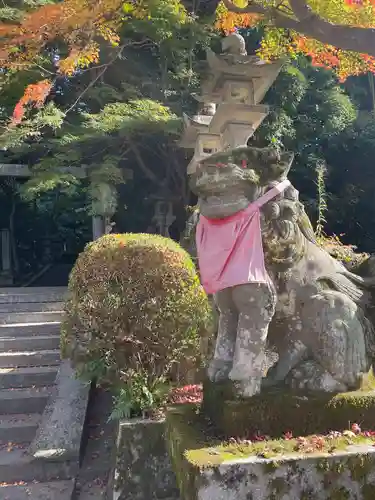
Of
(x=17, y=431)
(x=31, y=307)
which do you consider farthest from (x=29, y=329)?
(x=17, y=431)

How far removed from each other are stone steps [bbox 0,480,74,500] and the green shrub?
98cm

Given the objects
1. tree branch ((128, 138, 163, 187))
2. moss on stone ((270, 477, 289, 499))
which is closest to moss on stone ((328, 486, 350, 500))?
moss on stone ((270, 477, 289, 499))

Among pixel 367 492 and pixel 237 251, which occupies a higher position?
pixel 237 251

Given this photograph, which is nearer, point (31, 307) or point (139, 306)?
point (139, 306)

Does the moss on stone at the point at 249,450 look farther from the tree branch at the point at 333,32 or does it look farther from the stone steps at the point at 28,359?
the stone steps at the point at 28,359

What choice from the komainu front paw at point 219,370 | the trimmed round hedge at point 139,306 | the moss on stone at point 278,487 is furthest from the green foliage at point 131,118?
the moss on stone at point 278,487

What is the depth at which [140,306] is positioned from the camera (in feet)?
15.1

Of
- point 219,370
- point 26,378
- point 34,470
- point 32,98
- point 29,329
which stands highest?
point 32,98

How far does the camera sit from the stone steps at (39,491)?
3.99m

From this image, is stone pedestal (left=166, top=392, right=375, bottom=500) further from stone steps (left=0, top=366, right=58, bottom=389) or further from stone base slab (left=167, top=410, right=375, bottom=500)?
stone steps (left=0, top=366, right=58, bottom=389)

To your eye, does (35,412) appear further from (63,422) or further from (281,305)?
(281,305)

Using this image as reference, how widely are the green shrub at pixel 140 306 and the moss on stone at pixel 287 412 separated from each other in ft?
6.51

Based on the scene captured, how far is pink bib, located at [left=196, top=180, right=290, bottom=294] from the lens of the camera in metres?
2.62

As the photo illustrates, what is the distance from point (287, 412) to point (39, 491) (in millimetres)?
2628
